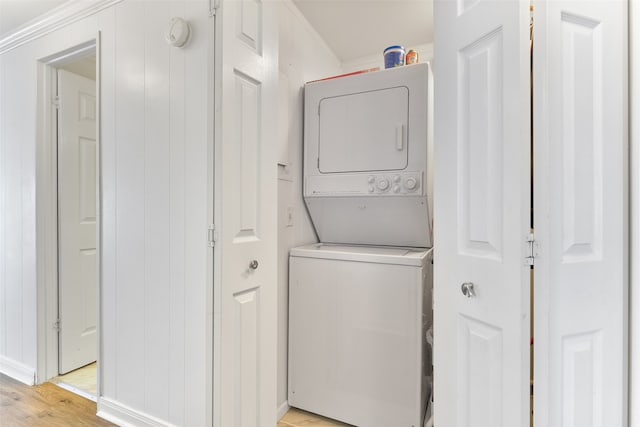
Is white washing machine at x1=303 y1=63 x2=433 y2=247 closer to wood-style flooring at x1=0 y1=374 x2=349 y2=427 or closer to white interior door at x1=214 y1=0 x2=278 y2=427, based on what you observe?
white interior door at x1=214 y1=0 x2=278 y2=427

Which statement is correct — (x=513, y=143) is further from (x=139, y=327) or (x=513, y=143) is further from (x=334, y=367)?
(x=139, y=327)

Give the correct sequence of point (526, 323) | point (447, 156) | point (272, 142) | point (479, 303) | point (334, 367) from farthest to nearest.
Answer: point (334, 367) → point (272, 142) → point (447, 156) → point (479, 303) → point (526, 323)

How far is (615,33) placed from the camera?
0.99 meters

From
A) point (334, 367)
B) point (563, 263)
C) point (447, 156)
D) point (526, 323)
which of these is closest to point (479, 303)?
point (526, 323)

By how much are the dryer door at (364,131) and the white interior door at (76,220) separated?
69.8 inches

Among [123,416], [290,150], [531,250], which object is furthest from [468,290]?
[123,416]

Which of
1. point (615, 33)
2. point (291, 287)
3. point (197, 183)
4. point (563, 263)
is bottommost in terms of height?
point (291, 287)

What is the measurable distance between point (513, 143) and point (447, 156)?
223 millimetres

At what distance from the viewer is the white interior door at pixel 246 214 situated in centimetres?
138

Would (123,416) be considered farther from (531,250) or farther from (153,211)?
(531,250)

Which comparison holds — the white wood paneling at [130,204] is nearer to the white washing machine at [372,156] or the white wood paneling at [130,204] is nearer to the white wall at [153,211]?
the white wall at [153,211]

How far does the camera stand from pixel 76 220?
2.40m

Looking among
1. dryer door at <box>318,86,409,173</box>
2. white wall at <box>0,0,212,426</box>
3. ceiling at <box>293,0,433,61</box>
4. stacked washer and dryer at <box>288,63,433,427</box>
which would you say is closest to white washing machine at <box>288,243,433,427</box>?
stacked washer and dryer at <box>288,63,433,427</box>

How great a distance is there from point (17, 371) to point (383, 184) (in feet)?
9.16
